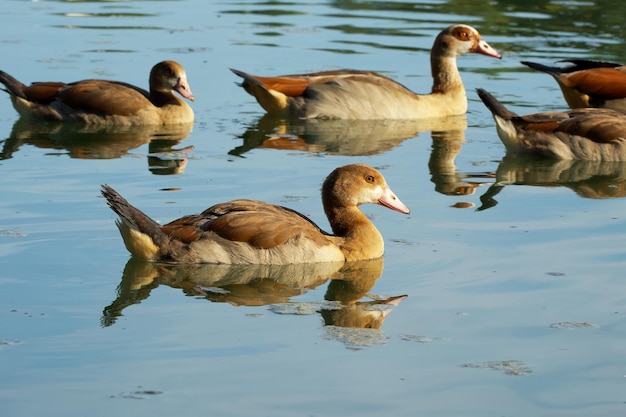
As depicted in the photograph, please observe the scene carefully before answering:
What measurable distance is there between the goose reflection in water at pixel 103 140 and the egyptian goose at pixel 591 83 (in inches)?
175

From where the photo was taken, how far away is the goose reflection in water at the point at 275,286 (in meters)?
8.98

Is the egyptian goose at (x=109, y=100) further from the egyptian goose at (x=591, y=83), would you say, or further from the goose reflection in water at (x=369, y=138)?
the egyptian goose at (x=591, y=83)

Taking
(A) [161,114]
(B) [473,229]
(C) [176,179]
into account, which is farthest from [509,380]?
(A) [161,114]

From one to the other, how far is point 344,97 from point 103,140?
3.29m

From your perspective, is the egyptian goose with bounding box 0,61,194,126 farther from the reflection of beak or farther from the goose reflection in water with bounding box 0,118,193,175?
the reflection of beak

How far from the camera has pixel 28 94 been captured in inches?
626

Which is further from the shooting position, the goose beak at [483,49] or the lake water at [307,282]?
the goose beak at [483,49]

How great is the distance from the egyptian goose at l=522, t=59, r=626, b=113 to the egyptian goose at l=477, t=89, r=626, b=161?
1615 mm

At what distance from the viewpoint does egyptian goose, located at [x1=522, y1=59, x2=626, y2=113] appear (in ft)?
52.0

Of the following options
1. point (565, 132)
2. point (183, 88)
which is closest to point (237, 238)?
point (565, 132)

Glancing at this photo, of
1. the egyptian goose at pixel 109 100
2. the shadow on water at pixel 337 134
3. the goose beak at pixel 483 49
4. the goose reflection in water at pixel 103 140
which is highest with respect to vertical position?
the goose beak at pixel 483 49

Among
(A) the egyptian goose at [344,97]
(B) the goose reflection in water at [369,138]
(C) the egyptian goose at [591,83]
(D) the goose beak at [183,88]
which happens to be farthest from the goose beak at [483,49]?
(D) the goose beak at [183,88]

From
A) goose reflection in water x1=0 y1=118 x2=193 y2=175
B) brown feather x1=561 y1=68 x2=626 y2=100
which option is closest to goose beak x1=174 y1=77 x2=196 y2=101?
goose reflection in water x1=0 y1=118 x2=193 y2=175

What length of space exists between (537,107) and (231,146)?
14.6ft
